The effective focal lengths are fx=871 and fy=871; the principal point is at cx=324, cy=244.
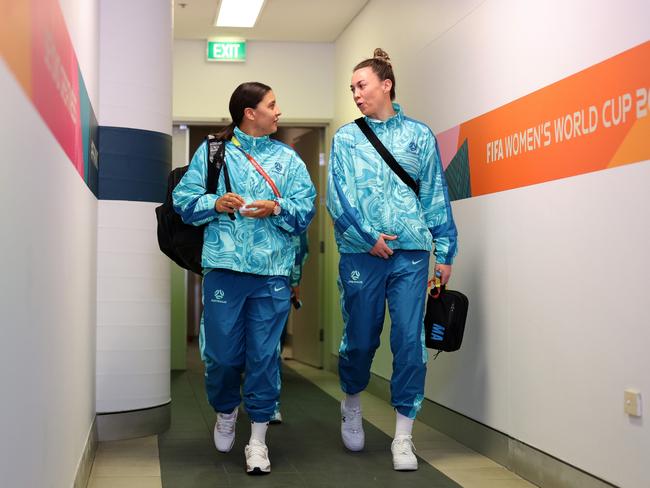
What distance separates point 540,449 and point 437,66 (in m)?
2.13

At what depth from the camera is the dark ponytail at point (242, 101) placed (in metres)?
3.53

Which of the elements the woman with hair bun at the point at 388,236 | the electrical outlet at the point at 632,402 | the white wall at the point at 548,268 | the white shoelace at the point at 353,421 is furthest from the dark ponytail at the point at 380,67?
the electrical outlet at the point at 632,402

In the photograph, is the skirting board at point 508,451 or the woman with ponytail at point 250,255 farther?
the woman with ponytail at point 250,255

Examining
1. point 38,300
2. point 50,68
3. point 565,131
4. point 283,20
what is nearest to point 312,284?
point 283,20

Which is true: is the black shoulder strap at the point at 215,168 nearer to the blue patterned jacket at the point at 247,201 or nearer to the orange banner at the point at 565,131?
the blue patterned jacket at the point at 247,201

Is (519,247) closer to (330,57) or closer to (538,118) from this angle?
(538,118)

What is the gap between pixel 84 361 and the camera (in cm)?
323

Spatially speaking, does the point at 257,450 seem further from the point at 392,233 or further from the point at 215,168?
the point at 215,168

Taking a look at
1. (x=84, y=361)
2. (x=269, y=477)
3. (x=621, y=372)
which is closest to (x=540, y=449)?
(x=621, y=372)

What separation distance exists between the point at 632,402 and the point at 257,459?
4.72ft

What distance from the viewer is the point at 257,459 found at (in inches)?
132

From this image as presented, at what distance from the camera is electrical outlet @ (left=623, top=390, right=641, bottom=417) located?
8.42 ft

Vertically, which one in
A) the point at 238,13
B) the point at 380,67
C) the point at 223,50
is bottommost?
the point at 380,67

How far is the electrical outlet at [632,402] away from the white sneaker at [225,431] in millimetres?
1661
